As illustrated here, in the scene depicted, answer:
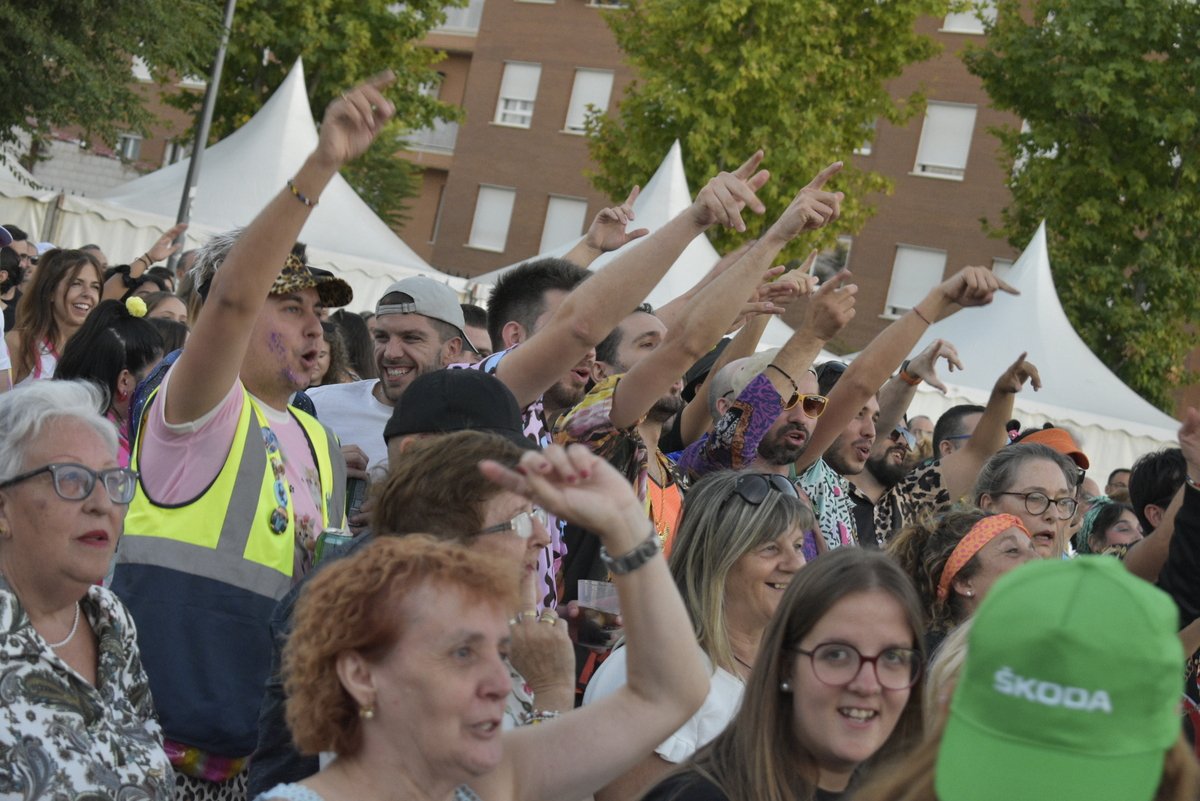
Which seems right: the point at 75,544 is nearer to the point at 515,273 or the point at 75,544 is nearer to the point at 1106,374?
the point at 515,273

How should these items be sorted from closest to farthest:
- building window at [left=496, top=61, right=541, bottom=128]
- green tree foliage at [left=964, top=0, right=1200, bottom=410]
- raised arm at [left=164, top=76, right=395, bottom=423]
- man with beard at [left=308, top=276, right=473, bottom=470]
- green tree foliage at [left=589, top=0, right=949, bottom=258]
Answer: raised arm at [left=164, top=76, right=395, bottom=423]
man with beard at [left=308, top=276, right=473, bottom=470]
green tree foliage at [left=589, top=0, right=949, bottom=258]
green tree foliage at [left=964, top=0, right=1200, bottom=410]
building window at [left=496, top=61, right=541, bottom=128]

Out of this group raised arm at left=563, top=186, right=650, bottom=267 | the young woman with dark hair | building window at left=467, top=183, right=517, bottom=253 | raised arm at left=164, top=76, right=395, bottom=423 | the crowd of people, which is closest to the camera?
the crowd of people

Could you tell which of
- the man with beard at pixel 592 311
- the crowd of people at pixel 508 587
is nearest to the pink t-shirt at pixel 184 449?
the crowd of people at pixel 508 587

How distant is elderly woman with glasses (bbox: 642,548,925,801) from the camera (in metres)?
2.40

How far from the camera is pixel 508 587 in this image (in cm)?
206

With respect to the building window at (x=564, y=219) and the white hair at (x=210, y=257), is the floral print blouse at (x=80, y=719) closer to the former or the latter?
the white hair at (x=210, y=257)

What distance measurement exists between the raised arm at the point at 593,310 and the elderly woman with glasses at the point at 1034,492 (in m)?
2.14

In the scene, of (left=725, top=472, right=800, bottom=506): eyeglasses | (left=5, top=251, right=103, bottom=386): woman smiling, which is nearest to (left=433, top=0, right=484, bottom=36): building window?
(left=5, top=251, right=103, bottom=386): woman smiling

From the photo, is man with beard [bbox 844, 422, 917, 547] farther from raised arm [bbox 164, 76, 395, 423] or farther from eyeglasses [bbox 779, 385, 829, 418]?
raised arm [bbox 164, 76, 395, 423]

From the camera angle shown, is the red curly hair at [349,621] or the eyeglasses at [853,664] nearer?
the red curly hair at [349,621]

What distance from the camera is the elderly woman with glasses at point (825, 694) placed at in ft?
7.87

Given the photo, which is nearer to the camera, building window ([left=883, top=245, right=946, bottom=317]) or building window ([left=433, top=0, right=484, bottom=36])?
building window ([left=883, top=245, right=946, bottom=317])

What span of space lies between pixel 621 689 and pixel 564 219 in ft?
96.0

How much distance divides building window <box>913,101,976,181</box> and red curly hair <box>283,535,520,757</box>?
90.5 ft
